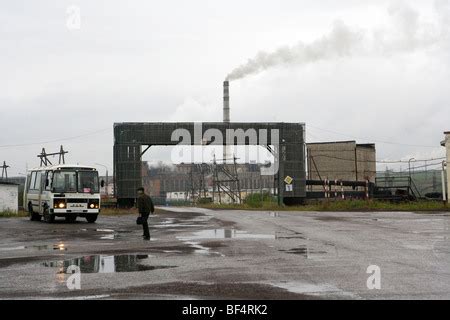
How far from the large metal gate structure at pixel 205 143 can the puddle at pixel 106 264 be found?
31510mm

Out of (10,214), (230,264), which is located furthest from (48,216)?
(230,264)

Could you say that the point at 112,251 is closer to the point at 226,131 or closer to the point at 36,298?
the point at 36,298

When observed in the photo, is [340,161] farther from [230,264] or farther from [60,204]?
[230,264]

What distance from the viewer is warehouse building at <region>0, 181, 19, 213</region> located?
33.5 metres

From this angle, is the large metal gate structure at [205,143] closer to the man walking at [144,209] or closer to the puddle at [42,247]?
the man walking at [144,209]

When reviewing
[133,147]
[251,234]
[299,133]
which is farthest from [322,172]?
[251,234]

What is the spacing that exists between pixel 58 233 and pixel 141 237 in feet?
12.2

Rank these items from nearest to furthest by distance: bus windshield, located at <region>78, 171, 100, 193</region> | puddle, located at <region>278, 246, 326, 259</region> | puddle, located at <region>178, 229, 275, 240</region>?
puddle, located at <region>278, 246, 326, 259</region> < puddle, located at <region>178, 229, 275, 240</region> < bus windshield, located at <region>78, 171, 100, 193</region>

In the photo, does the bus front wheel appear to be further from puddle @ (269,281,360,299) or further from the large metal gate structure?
puddle @ (269,281,360,299)

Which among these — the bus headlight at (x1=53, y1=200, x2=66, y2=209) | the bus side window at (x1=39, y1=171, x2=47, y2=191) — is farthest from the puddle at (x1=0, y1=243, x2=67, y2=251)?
the bus side window at (x1=39, y1=171, x2=47, y2=191)

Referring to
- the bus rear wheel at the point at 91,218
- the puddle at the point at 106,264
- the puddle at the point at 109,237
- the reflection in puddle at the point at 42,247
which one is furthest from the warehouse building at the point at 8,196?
the puddle at the point at 106,264

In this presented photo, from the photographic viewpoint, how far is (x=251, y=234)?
18938mm

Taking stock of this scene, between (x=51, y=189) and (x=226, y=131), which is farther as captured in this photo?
(x=226, y=131)

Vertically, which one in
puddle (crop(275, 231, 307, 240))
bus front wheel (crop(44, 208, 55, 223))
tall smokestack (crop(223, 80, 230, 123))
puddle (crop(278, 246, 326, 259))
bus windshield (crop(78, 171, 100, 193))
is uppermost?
tall smokestack (crop(223, 80, 230, 123))
